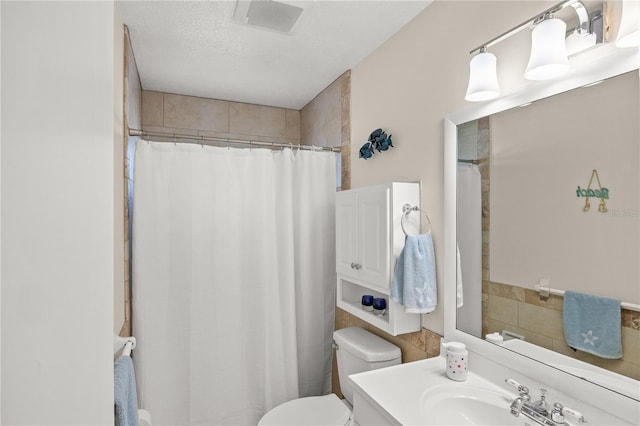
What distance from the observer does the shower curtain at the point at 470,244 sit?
1.39 meters

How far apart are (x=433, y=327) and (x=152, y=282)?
1484 millimetres

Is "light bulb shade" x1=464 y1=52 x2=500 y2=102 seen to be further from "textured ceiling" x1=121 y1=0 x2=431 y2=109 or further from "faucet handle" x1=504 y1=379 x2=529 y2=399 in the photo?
"faucet handle" x1=504 y1=379 x2=529 y2=399

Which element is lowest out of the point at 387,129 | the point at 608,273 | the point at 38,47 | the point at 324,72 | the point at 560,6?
the point at 608,273

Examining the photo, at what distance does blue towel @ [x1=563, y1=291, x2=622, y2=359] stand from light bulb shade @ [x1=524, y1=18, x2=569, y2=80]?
2.23 ft

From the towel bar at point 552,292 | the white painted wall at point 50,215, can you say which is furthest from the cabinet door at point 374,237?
the white painted wall at point 50,215

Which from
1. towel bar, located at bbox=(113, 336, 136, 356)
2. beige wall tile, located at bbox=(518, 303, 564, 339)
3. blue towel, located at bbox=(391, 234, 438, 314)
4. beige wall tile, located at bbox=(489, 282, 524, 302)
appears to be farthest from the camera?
blue towel, located at bbox=(391, 234, 438, 314)

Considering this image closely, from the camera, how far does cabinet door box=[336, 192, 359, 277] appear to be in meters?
1.92

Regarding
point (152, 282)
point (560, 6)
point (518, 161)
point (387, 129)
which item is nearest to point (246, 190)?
point (152, 282)

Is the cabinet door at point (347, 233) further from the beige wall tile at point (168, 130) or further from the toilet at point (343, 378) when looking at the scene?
the beige wall tile at point (168, 130)

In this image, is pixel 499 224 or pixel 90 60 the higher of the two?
pixel 90 60

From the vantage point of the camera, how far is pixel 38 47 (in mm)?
150

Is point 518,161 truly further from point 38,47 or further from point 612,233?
point 38,47

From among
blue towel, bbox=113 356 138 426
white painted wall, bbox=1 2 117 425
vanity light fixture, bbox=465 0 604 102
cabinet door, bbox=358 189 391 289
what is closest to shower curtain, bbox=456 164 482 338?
cabinet door, bbox=358 189 391 289

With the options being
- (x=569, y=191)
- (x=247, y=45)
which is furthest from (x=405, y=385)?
(x=247, y=45)
